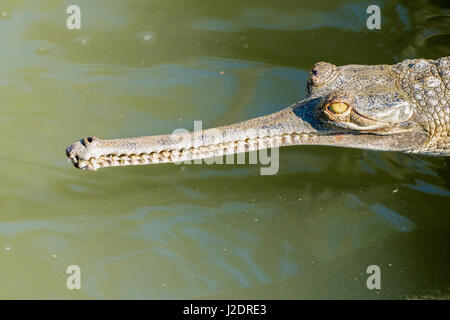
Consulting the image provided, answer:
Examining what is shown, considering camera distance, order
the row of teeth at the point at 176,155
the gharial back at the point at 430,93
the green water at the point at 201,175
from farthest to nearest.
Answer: the green water at the point at 201,175 < the gharial back at the point at 430,93 < the row of teeth at the point at 176,155

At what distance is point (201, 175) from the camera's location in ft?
17.3

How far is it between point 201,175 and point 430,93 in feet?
7.62

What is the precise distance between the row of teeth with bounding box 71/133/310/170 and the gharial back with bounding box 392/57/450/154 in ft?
4.00

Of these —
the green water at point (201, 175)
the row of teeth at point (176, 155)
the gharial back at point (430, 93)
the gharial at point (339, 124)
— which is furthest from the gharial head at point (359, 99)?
the green water at point (201, 175)

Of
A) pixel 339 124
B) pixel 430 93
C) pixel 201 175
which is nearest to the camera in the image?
pixel 339 124

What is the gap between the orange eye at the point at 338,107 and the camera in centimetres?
420

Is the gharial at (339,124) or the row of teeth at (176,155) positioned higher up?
the gharial at (339,124)

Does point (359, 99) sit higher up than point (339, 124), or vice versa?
point (359, 99)

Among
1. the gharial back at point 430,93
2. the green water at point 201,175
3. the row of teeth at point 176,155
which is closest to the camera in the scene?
the row of teeth at point 176,155

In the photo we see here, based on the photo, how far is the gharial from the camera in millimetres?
4203

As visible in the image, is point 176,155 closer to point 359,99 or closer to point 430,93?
point 359,99

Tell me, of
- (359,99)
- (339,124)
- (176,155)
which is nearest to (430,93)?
(359,99)

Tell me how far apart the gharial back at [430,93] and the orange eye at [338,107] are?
2.17 feet

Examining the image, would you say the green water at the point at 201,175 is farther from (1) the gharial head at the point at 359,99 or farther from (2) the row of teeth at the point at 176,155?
(1) the gharial head at the point at 359,99
